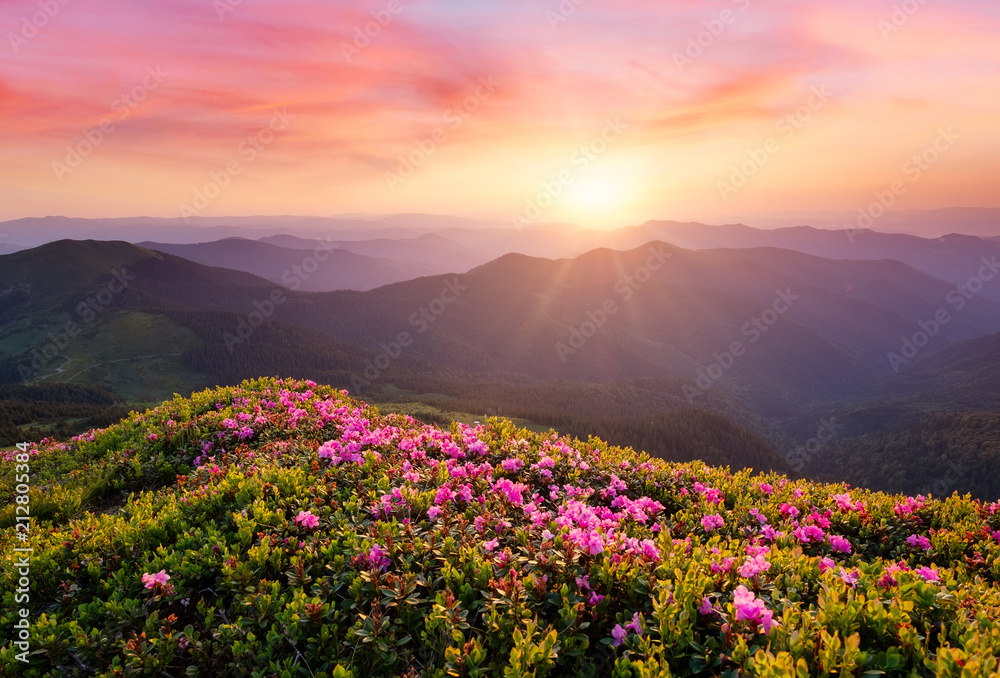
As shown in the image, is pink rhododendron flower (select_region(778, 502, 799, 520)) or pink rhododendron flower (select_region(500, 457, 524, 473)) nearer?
pink rhododendron flower (select_region(778, 502, 799, 520))

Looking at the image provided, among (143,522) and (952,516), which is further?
(952,516)

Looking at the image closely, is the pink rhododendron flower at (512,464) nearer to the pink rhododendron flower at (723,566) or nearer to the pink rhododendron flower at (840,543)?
the pink rhododendron flower at (723,566)

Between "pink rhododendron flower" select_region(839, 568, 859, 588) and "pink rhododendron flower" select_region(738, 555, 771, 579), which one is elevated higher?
"pink rhododendron flower" select_region(738, 555, 771, 579)

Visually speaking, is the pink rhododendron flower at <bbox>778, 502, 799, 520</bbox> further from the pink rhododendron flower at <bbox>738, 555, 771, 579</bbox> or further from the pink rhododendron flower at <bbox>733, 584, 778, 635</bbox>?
the pink rhododendron flower at <bbox>733, 584, 778, 635</bbox>

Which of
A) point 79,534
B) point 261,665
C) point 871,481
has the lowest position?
point 871,481

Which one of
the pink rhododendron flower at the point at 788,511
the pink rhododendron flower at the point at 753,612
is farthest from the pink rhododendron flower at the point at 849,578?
the pink rhododendron flower at the point at 788,511

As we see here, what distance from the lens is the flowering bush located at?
402 cm

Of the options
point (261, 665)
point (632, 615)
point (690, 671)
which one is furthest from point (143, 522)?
point (690, 671)

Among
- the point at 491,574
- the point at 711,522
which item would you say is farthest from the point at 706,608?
the point at 711,522

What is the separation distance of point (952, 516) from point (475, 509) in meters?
8.83

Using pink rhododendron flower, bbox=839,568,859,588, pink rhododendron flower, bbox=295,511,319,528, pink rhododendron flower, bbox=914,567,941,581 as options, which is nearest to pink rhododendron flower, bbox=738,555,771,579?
pink rhododendron flower, bbox=839,568,859,588

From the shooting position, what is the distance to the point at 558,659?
13.6 feet

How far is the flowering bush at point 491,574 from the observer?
4.02 meters

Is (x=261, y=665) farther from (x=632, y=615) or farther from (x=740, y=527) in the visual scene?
(x=740, y=527)
